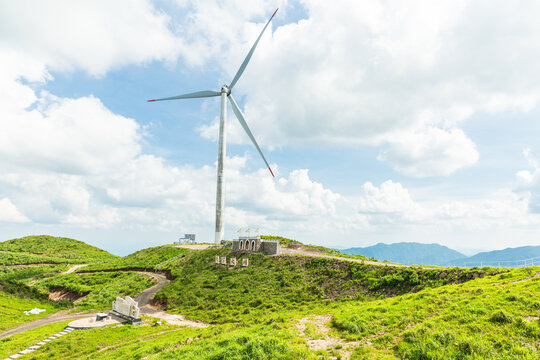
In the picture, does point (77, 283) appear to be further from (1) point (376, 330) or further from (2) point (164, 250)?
(1) point (376, 330)

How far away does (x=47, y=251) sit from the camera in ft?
451

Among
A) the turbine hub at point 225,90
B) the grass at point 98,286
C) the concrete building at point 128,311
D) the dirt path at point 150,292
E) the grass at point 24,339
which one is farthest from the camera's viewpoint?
the turbine hub at point 225,90

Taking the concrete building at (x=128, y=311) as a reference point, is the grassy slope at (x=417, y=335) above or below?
above

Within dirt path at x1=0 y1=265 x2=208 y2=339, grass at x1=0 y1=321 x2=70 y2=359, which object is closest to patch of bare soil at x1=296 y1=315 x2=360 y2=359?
dirt path at x1=0 y1=265 x2=208 y2=339

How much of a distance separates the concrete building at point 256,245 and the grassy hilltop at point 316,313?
3.05m

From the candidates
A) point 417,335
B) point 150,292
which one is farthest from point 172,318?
point 417,335

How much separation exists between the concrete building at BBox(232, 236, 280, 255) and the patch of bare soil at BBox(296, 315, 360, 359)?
38.8 m

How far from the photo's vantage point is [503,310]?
19.6 m

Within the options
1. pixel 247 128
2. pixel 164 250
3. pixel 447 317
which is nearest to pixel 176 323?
pixel 447 317

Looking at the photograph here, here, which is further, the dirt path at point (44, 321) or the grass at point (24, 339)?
the dirt path at point (44, 321)

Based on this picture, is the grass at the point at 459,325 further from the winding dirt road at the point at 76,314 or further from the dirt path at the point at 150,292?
the dirt path at the point at 150,292

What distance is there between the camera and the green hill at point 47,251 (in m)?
117

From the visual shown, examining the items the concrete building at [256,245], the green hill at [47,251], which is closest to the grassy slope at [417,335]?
the concrete building at [256,245]

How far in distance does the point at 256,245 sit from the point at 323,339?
4932 cm
